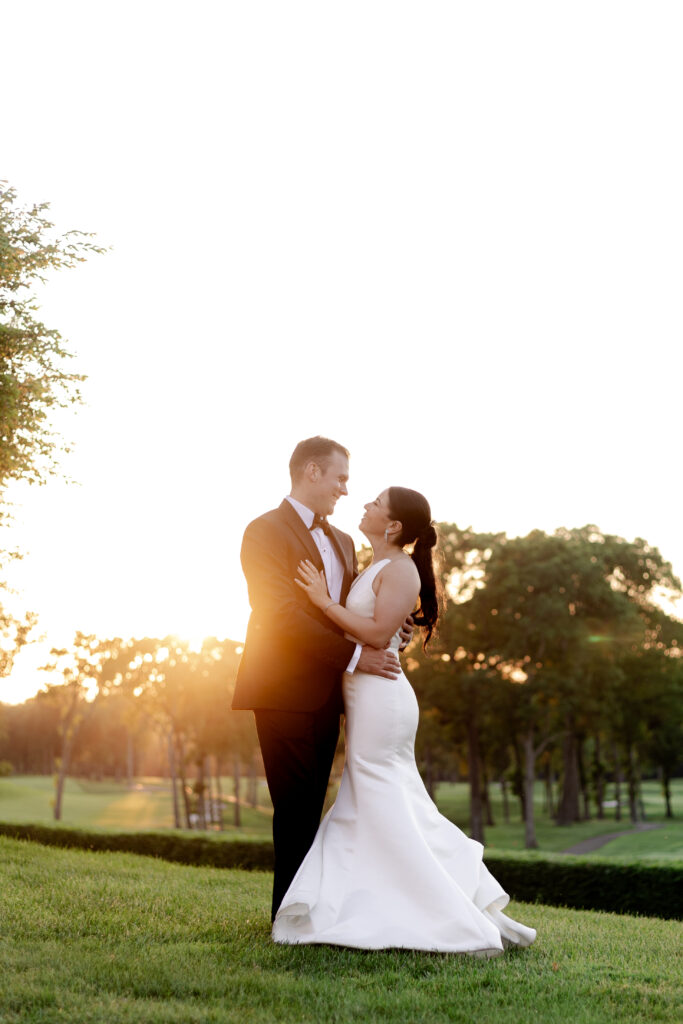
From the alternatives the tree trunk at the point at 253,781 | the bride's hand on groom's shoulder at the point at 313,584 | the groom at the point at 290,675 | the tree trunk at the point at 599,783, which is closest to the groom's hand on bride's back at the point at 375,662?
the groom at the point at 290,675

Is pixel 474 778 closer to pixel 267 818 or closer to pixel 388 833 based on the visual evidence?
pixel 267 818

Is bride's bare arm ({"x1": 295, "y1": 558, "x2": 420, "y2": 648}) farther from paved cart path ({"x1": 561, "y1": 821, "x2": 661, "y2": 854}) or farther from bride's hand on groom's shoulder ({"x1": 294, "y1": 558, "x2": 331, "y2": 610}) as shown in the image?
paved cart path ({"x1": 561, "y1": 821, "x2": 661, "y2": 854})

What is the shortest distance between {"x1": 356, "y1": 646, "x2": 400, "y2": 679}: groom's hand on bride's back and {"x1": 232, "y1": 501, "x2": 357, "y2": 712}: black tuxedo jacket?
0.12 metres

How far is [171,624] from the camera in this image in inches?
1932

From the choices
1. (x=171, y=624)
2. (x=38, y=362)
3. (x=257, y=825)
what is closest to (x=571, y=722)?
(x=171, y=624)

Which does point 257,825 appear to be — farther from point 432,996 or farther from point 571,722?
point 432,996

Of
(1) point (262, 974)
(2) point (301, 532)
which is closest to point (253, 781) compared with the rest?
(2) point (301, 532)

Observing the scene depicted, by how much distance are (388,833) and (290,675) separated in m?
1.19

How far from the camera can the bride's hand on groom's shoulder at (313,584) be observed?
21.7ft

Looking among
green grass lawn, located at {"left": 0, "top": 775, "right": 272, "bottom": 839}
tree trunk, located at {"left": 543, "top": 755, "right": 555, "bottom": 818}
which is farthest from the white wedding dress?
tree trunk, located at {"left": 543, "top": 755, "right": 555, "bottom": 818}

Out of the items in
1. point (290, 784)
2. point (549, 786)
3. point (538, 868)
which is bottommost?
point (549, 786)

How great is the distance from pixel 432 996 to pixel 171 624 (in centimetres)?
4500

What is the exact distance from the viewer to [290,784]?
6.57 meters

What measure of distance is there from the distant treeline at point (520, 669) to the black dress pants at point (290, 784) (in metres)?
22.1
